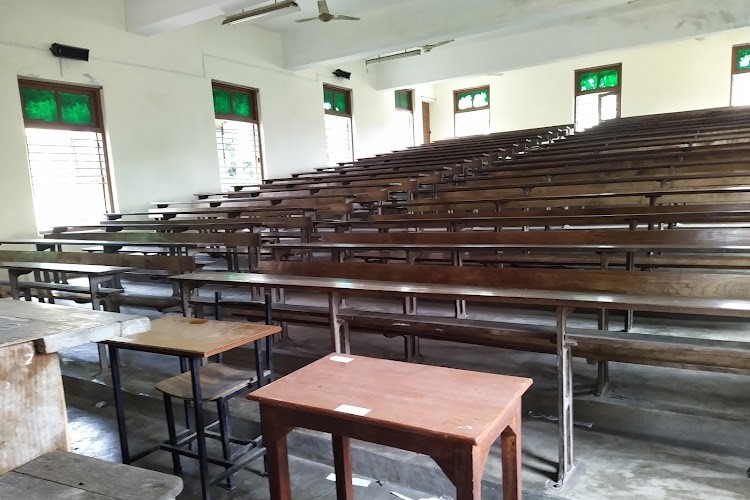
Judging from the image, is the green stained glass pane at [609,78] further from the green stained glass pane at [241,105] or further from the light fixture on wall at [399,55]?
the green stained glass pane at [241,105]

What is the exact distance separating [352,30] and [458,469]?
30.5ft

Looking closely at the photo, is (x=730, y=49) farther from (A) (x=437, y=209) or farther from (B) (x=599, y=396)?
(B) (x=599, y=396)

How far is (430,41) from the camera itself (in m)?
9.06

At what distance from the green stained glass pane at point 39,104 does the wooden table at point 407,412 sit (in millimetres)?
6551

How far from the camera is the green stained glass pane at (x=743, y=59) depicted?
463 inches

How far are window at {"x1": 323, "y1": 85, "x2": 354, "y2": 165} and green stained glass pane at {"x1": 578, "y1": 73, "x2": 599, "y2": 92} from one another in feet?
19.6

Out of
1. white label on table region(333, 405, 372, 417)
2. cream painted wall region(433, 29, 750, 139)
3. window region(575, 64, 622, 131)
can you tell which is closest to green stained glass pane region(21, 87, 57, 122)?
white label on table region(333, 405, 372, 417)

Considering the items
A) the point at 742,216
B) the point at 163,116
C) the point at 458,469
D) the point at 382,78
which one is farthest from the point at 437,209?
the point at 382,78

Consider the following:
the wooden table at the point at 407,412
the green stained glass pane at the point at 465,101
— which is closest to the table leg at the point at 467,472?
the wooden table at the point at 407,412

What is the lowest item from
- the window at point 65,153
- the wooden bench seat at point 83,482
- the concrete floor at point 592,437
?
the concrete floor at point 592,437

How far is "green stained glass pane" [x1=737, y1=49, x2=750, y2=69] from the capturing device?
11.8 metres

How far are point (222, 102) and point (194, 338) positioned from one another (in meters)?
7.83

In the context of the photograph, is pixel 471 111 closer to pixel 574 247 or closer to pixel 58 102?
pixel 58 102

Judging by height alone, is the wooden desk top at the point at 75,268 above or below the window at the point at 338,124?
below
